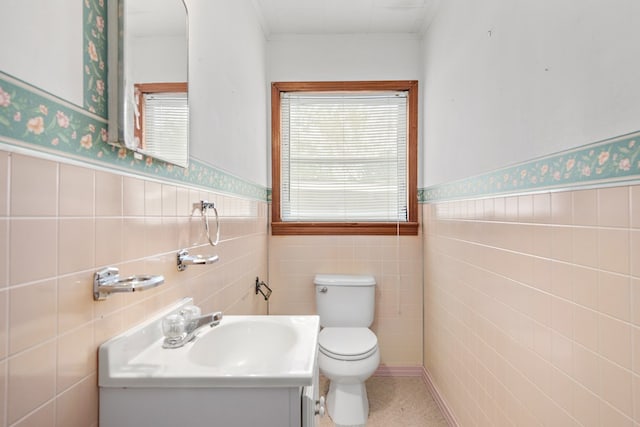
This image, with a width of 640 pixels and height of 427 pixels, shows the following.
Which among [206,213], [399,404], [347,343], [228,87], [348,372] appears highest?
[228,87]

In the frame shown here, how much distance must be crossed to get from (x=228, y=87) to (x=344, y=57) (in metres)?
1.16

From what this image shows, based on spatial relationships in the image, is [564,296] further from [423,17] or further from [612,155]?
[423,17]

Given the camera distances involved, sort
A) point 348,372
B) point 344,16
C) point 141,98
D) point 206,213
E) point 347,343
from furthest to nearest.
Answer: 1. point 344,16
2. point 347,343
3. point 348,372
4. point 206,213
5. point 141,98

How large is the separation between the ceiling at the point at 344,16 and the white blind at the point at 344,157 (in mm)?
450

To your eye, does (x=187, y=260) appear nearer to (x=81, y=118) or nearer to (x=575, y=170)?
(x=81, y=118)

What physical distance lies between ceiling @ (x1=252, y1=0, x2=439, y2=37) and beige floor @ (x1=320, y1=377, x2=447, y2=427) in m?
2.52

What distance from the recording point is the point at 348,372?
72.4 inches

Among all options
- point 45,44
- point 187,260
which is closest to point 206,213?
point 187,260

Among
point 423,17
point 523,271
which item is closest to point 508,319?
point 523,271

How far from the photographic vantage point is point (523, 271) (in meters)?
1.20

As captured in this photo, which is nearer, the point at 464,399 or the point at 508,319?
the point at 508,319

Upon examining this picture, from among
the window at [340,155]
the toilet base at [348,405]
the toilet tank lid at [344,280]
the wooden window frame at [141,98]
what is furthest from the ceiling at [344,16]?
the toilet base at [348,405]

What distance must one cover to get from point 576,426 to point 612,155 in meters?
0.76

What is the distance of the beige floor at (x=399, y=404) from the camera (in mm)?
1945
